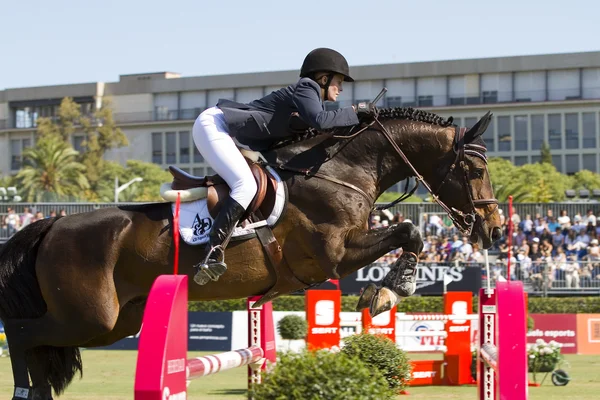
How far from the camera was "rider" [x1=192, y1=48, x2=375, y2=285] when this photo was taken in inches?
215

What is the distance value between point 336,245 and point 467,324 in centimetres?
626

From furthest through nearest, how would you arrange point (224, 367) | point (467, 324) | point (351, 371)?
point (467, 324) → point (224, 367) → point (351, 371)

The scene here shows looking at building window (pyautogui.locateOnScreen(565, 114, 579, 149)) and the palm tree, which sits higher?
building window (pyautogui.locateOnScreen(565, 114, 579, 149))

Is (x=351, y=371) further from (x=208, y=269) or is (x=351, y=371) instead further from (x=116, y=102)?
(x=116, y=102)

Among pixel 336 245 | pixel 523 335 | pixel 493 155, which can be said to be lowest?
pixel 523 335

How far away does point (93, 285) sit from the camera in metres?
5.66

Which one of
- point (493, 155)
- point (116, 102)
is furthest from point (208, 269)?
point (116, 102)

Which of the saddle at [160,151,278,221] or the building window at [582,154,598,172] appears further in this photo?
the building window at [582,154,598,172]

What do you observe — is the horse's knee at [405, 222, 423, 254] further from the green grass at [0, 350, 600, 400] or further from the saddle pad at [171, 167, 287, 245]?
the green grass at [0, 350, 600, 400]

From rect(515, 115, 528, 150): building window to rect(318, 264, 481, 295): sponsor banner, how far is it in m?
37.2

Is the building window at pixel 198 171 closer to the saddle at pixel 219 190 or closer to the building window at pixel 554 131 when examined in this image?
the building window at pixel 554 131

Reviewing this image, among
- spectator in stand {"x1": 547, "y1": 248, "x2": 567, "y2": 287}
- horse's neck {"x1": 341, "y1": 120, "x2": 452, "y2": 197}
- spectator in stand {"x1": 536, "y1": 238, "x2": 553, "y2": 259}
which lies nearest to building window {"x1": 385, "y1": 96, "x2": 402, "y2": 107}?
spectator in stand {"x1": 536, "y1": 238, "x2": 553, "y2": 259}

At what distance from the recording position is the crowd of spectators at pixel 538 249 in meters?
19.4

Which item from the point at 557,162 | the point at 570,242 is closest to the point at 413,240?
the point at 570,242
